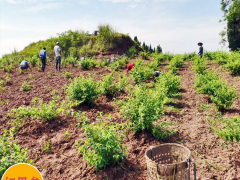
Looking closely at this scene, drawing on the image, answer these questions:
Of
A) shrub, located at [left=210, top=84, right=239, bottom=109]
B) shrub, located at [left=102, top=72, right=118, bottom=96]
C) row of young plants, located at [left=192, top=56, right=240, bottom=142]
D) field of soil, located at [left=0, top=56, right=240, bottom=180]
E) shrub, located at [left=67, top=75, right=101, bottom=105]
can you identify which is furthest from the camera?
shrub, located at [left=102, top=72, right=118, bottom=96]

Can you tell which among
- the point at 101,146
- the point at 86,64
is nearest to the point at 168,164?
the point at 101,146

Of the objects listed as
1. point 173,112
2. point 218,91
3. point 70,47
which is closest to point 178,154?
point 173,112

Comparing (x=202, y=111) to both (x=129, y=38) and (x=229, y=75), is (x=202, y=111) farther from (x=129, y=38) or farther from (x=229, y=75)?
(x=129, y=38)

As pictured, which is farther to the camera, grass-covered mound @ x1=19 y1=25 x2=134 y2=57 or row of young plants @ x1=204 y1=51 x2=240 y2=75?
grass-covered mound @ x1=19 y1=25 x2=134 y2=57

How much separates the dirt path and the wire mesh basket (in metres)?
0.42

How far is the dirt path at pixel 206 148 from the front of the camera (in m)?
2.71

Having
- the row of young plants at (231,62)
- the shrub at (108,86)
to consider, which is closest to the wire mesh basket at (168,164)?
the shrub at (108,86)

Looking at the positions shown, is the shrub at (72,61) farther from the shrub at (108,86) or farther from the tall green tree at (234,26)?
the tall green tree at (234,26)

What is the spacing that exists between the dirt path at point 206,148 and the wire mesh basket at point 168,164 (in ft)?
1.39

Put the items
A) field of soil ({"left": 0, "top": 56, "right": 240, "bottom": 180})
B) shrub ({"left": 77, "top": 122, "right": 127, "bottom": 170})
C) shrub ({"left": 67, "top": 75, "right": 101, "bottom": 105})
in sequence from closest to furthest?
shrub ({"left": 77, "top": 122, "right": 127, "bottom": 170})
field of soil ({"left": 0, "top": 56, "right": 240, "bottom": 180})
shrub ({"left": 67, "top": 75, "right": 101, "bottom": 105})

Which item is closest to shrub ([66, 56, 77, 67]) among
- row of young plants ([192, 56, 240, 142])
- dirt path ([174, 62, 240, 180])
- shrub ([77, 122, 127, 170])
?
row of young plants ([192, 56, 240, 142])

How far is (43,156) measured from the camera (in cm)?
317

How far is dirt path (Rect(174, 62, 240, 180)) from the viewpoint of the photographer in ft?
8.89

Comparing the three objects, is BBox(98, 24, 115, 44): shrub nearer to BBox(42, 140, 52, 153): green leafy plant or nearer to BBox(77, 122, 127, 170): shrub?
BBox(42, 140, 52, 153): green leafy plant
